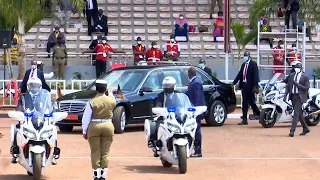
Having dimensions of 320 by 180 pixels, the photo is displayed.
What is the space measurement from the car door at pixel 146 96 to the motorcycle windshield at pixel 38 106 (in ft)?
23.0

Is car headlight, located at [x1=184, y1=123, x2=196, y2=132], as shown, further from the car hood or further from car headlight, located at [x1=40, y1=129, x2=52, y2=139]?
the car hood

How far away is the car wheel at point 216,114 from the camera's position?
22594mm

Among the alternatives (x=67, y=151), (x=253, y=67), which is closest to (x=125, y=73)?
(x=253, y=67)

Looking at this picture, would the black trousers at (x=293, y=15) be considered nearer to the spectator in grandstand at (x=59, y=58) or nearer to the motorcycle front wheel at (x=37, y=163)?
the spectator in grandstand at (x=59, y=58)

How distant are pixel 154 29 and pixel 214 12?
3354 millimetres

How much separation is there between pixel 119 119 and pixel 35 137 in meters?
7.08

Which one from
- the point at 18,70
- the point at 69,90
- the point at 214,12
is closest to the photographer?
Result: the point at 69,90

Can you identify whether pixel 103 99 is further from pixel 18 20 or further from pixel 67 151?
pixel 18 20

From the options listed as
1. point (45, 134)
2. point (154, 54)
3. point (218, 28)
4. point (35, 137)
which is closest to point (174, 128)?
point (45, 134)

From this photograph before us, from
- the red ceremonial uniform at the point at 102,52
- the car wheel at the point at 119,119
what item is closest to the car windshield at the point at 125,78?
the car wheel at the point at 119,119

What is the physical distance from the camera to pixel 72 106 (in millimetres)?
20656

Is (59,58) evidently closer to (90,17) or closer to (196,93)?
(90,17)

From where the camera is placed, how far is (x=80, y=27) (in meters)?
39.7

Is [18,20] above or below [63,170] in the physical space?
above
